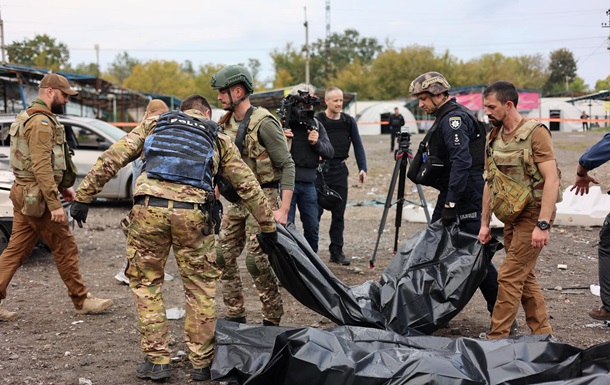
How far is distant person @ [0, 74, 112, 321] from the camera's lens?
502 centimetres

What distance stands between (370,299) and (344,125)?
3073 mm

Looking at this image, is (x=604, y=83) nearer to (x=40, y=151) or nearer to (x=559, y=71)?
(x=40, y=151)

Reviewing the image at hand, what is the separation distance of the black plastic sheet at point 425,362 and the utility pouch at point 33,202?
8.01 ft

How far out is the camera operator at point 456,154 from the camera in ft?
15.4

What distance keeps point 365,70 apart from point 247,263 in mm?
65530

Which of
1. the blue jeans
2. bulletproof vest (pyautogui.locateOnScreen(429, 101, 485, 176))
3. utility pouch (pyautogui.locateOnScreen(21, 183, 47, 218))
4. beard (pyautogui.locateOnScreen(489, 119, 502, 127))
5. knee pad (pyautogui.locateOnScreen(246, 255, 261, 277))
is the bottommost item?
knee pad (pyautogui.locateOnScreen(246, 255, 261, 277))

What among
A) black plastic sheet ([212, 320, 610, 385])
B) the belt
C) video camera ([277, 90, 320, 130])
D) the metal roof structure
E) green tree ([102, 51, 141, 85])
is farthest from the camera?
green tree ([102, 51, 141, 85])

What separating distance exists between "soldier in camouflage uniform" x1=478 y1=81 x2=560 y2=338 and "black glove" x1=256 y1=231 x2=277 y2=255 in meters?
1.51

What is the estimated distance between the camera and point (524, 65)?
3270 inches

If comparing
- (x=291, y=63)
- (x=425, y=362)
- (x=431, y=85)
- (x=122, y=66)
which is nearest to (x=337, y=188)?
(x=431, y=85)

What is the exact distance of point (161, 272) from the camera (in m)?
3.96

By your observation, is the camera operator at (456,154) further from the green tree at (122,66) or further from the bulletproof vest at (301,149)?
the green tree at (122,66)

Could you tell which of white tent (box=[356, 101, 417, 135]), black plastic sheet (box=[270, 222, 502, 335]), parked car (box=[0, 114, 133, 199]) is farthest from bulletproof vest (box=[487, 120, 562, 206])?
white tent (box=[356, 101, 417, 135])

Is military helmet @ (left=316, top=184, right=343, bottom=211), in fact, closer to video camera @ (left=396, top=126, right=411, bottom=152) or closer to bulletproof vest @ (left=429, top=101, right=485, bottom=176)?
video camera @ (left=396, top=126, right=411, bottom=152)
